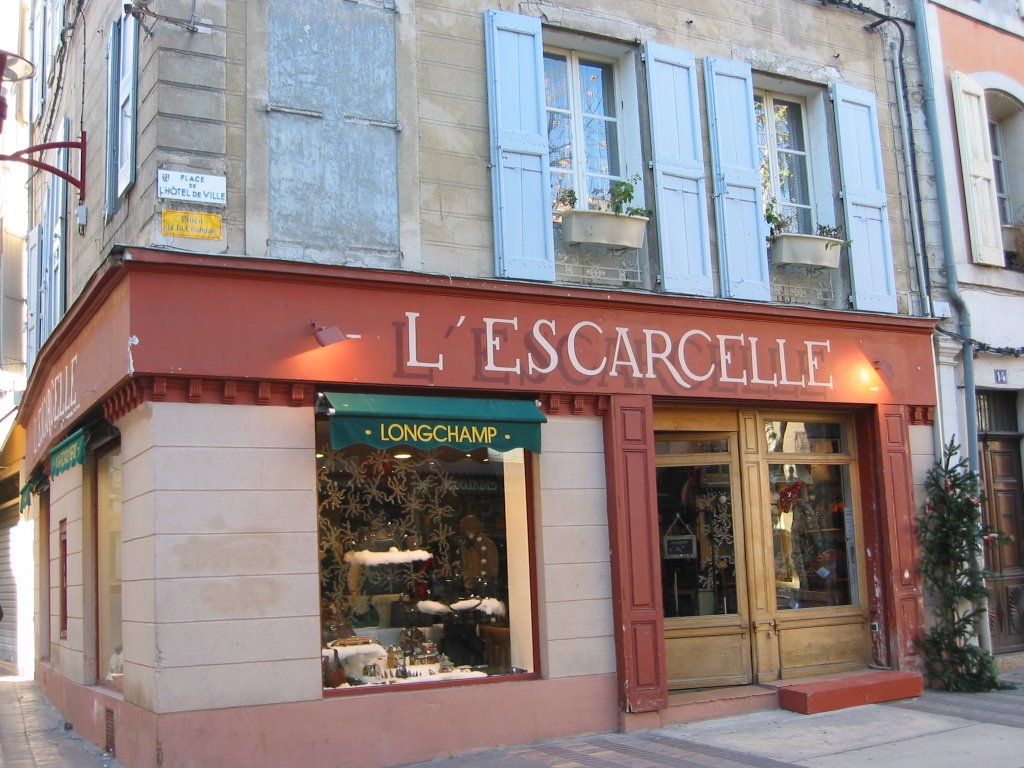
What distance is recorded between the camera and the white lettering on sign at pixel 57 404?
9.48m

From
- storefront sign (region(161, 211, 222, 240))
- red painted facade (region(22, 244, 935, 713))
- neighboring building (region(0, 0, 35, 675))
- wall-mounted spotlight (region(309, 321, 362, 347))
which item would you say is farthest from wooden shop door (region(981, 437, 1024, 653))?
neighboring building (region(0, 0, 35, 675))

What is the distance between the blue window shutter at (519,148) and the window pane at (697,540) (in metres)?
2.42

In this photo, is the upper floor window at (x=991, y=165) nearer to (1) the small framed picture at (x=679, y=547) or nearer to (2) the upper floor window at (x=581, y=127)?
(2) the upper floor window at (x=581, y=127)

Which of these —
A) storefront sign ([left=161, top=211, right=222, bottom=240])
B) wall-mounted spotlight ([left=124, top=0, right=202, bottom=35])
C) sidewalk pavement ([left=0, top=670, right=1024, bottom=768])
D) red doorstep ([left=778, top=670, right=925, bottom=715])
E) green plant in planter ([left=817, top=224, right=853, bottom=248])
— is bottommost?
sidewalk pavement ([left=0, top=670, right=1024, bottom=768])

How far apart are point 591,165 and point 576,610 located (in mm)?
3925

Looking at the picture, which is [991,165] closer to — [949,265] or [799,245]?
[949,265]

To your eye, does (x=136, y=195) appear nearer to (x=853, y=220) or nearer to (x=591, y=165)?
(x=591, y=165)

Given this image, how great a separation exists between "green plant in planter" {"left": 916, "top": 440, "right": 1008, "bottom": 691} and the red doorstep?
464 millimetres

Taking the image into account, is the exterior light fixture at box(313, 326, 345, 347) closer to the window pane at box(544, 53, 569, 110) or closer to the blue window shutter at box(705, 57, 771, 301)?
the window pane at box(544, 53, 569, 110)

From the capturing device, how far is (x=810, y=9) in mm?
10820

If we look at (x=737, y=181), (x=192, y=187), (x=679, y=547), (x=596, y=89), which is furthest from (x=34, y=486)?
(x=737, y=181)

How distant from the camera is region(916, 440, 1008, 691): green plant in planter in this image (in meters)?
9.96

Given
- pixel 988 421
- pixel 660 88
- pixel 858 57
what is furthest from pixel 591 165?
pixel 988 421

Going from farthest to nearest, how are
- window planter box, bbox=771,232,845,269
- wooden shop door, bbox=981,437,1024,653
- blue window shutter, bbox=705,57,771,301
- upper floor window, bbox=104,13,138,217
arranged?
wooden shop door, bbox=981,437,1024,653 < window planter box, bbox=771,232,845,269 < blue window shutter, bbox=705,57,771,301 < upper floor window, bbox=104,13,138,217
